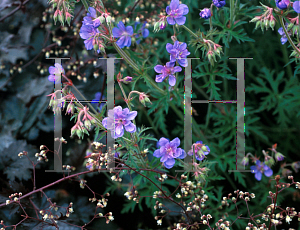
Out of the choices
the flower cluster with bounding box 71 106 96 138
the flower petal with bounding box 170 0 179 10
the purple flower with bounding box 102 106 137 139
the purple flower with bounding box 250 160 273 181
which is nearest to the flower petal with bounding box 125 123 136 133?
the purple flower with bounding box 102 106 137 139

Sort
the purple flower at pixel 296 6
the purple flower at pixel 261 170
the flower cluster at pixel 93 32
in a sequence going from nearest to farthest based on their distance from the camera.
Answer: the purple flower at pixel 296 6 < the flower cluster at pixel 93 32 < the purple flower at pixel 261 170

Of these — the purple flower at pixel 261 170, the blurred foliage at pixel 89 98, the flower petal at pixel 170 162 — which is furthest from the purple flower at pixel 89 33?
the purple flower at pixel 261 170

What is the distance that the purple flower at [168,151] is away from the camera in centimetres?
122

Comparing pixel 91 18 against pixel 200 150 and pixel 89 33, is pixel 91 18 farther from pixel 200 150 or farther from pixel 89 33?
pixel 200 150

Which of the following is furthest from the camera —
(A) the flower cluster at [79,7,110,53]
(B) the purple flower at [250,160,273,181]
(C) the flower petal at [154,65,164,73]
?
(B) the purple flower at [250,160,273,181]

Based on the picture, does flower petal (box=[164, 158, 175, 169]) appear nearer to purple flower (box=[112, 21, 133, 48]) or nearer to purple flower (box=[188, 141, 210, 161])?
purple flower (box=[188, 141, 210, 161])

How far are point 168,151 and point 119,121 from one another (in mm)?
249

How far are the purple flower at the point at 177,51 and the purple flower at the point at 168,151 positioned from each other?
311 mm

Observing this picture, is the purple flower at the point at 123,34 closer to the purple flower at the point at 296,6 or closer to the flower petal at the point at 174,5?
the flower petal at the point at 174,5

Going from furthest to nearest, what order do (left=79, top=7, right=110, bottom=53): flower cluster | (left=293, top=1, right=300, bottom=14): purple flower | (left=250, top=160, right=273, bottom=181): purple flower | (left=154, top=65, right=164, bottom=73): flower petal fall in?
(left=250, top=160, right=273, bottom=181): purple flower → (left=154, top=65, right=164, bottom=73): flower petal → (left=79, top=7, right=110, bottom=53): flower cluster → (left=293, top=1, right=300, bottom=14): purple flower

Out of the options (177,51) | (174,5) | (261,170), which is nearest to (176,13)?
(174,5)

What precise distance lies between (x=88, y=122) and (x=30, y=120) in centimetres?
90

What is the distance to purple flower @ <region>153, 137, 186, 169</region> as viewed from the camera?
1.22m

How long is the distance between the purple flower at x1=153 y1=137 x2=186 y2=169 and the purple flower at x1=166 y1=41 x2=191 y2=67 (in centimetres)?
31
